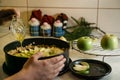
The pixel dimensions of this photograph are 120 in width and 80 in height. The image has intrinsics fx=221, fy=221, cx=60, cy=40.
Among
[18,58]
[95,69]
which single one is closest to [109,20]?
[95,69]

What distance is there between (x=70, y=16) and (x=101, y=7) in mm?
220

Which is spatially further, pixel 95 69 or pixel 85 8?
pixel 85 8

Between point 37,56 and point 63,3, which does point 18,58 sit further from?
point 63,3

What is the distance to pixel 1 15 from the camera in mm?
1329

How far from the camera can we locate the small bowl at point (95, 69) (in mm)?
877

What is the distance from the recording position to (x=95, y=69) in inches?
38.0

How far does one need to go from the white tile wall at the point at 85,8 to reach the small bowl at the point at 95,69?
0.56 metres

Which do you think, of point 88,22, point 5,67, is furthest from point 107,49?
point 5,67

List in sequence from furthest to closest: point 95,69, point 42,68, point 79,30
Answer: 1. point 79,30
2. point 95,69
3. point 42,68

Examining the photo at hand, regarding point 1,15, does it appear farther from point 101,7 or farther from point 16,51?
point 101,7

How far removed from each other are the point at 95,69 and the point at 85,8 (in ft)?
2.14

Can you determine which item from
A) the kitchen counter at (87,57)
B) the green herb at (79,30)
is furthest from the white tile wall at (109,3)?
the kitchen counter at (87,57)

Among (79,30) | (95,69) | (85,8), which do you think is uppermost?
(85,8)

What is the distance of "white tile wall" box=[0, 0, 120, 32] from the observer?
4.92ft
